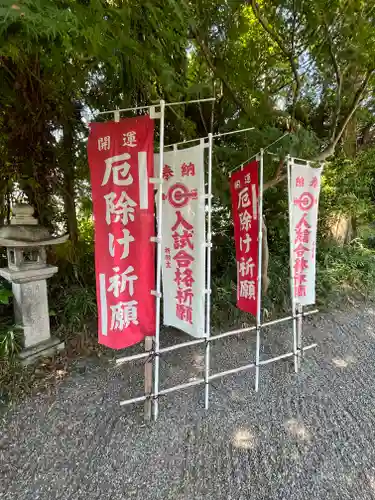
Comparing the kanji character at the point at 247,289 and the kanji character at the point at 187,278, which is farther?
the kanji character at the point at 247,289

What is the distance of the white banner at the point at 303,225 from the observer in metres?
2.99

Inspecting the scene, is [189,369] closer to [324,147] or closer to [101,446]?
[101,446]

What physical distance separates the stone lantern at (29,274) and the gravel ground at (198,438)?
19.8 inches

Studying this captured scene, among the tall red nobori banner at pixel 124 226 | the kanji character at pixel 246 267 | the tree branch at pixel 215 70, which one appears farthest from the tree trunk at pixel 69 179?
the kanji character at pixel 246 267

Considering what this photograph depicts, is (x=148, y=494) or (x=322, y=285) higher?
(x=322, y=285)

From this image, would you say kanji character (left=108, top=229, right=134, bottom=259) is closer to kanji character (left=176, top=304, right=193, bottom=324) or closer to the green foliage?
kanji character (left=176, top=304, right=193, bottom=324)

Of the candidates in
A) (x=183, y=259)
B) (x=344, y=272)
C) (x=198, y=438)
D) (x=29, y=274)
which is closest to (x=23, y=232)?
(x=29, y=274)

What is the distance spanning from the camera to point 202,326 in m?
2.49

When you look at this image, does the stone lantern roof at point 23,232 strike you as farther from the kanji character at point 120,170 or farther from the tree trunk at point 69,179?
the kanji character at point 120,170

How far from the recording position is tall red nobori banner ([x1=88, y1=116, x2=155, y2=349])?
2.13 meters

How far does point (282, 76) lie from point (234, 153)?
1.38 m

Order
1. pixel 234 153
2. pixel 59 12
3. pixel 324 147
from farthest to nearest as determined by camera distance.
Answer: pixel 324 147 < pixel 234 153 < pixel 59 12

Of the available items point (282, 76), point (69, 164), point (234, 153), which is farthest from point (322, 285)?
point (69, 164)

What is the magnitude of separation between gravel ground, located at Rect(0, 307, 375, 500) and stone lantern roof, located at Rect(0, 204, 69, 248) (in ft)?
4.59
